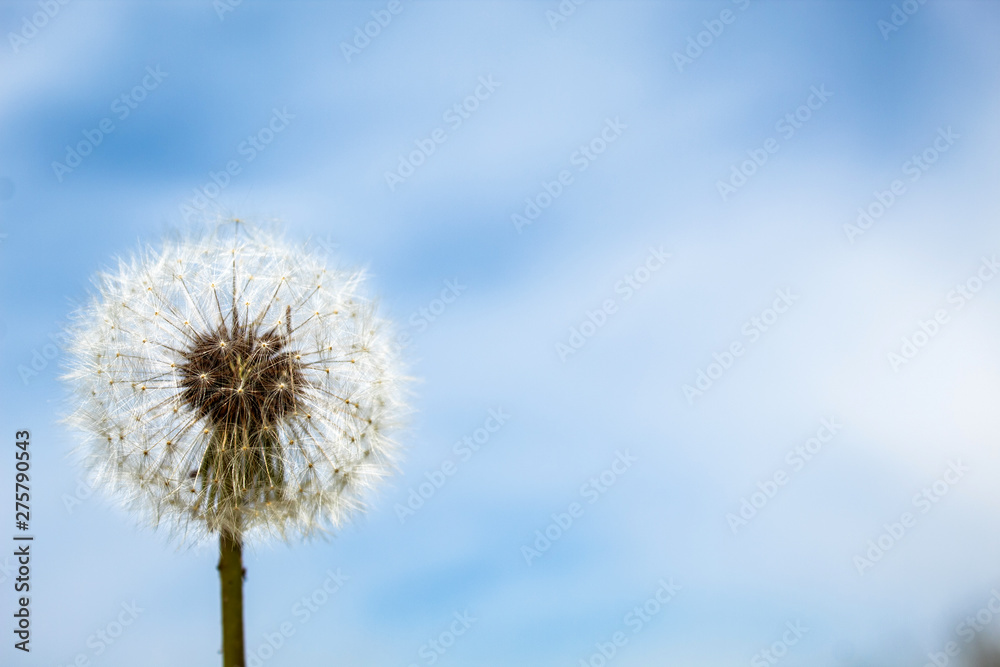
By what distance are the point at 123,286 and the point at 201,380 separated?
197 centimetres

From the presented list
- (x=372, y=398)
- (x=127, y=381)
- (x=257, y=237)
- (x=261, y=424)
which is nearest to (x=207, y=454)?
(x=261, y=424)

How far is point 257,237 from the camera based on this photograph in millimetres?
12172

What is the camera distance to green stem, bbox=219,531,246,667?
1002 cm

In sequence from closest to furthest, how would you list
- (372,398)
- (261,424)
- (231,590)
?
(231,590) → (261,424) → (372,398)

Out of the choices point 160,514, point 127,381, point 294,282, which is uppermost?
point 294,282

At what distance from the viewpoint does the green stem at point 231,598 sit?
10.0 meters

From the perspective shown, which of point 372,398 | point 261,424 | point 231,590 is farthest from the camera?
point 372,398

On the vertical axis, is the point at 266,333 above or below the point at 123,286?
below

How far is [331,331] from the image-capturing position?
1180 cm

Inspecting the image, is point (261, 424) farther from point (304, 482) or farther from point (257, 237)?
point (257, 237)

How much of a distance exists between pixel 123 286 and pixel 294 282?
7.50 feet

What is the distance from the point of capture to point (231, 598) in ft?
33.5

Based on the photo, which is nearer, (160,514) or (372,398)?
(160,514)

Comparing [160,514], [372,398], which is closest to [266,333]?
[372,398]
